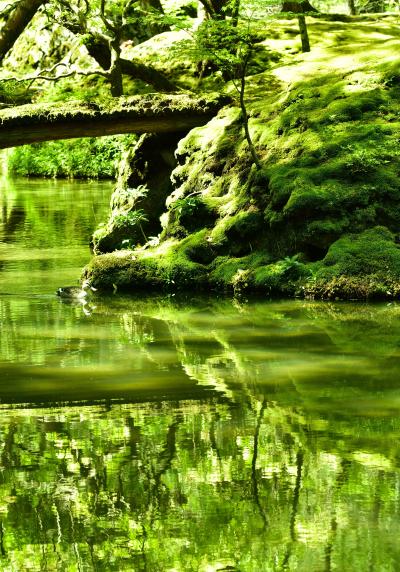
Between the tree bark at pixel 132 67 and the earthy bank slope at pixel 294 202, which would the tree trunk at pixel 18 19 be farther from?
the earthy bank slope at pixel 294 202

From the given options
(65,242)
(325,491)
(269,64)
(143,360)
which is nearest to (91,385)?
(143,360)

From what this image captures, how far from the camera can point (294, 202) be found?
11.6 meters

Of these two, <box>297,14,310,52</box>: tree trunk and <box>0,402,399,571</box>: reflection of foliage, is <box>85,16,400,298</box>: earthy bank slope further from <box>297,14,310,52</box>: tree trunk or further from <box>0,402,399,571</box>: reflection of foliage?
<box>297,14,310,52</box>: tree trunk

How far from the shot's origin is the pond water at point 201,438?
421 cm

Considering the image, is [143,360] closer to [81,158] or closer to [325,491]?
[325,491]

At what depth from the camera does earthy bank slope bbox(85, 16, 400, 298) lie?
36.7 feet

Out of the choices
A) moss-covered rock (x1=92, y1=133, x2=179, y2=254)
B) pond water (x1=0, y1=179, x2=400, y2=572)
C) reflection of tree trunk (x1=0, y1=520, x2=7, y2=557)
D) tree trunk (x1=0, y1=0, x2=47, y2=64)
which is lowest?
moss-covered rock (x1=92, y1=133, x2=179, y2=254)

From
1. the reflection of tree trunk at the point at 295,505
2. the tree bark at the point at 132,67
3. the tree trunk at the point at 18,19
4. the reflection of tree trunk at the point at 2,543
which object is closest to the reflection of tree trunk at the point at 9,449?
the reflection of tree trunk at the point at 2,543

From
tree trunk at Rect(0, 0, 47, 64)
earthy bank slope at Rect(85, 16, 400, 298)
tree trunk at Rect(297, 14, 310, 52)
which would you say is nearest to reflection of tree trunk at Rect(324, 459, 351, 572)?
earthy bank slope at Rect(85, 16, 400, 298)

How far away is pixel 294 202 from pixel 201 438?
20.4 ft

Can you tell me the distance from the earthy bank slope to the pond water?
2.96 ft

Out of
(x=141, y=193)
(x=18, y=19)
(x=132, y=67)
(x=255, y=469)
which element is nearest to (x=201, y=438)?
(x=255, y=469)

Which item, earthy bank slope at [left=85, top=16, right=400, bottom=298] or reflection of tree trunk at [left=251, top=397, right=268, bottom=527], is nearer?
reflection of tree trunk at [left=251, top=397, right=268, bottom=527]

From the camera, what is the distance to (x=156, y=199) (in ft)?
50.9
